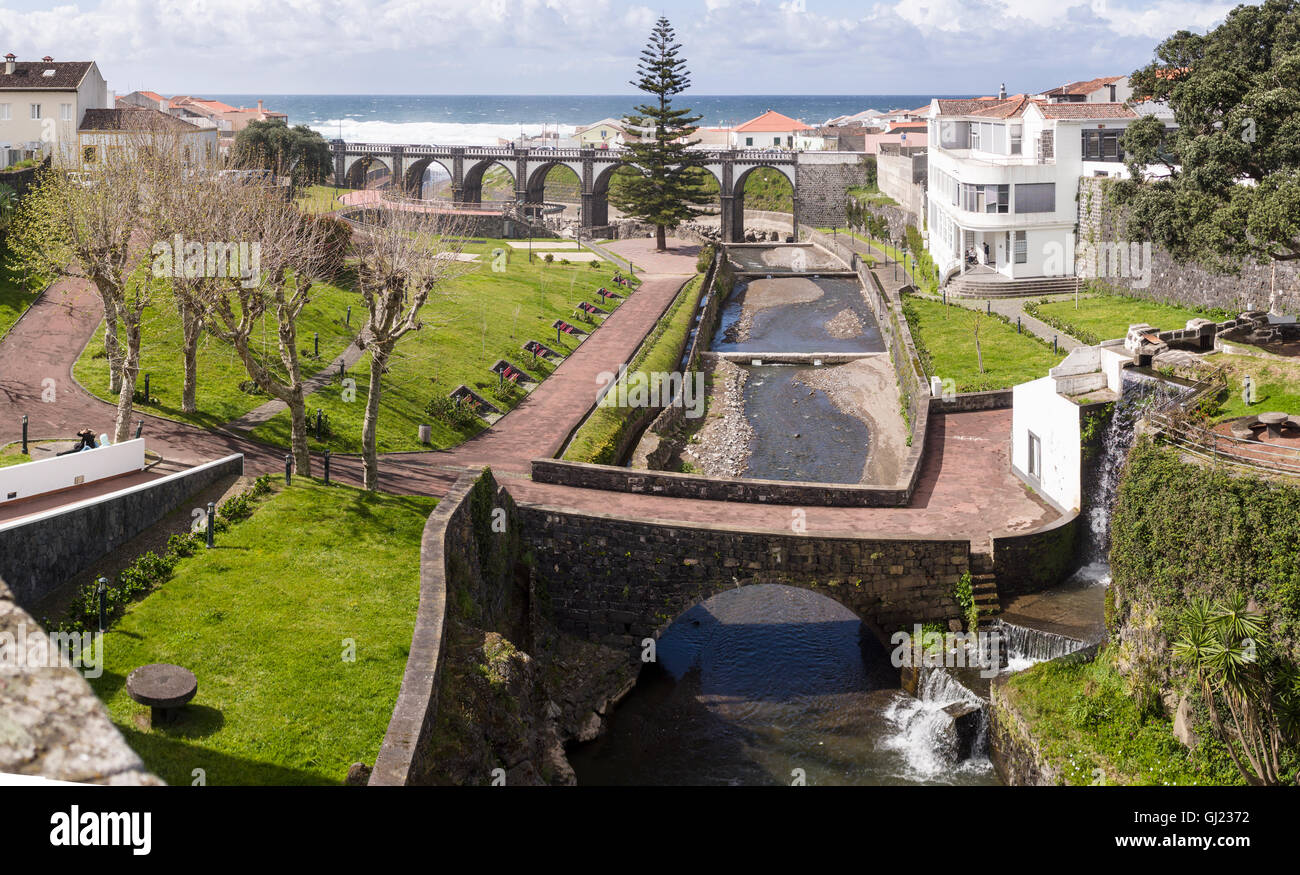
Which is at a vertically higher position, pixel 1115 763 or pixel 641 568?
pixel 641 568

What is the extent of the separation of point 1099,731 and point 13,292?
43.6 metres

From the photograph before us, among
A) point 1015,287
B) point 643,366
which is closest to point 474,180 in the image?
point 1015,287

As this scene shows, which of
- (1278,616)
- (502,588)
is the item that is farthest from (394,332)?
(1278,616)

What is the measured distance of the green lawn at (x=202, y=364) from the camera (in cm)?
4088

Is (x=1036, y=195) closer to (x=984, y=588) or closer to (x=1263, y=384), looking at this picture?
(x=1263, y=384)

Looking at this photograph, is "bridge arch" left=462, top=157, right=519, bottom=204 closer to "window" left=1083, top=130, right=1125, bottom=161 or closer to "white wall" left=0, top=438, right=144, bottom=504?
"window" left=1083, top=130, right=1125, bottom=161

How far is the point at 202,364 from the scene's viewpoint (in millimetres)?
44719

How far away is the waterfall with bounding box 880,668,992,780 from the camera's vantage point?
27.2 m

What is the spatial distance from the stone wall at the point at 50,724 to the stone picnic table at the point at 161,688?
53.4ft

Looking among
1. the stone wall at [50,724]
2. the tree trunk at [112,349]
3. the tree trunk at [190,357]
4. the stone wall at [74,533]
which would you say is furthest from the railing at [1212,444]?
the tree trunk at [112,349]

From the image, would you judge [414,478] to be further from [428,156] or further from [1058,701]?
[428,156]

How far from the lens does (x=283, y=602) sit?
86.1ft

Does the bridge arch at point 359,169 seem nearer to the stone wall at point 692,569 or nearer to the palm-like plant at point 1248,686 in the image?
the stone wall at point 692,569

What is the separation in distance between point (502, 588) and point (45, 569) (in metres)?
10.1
